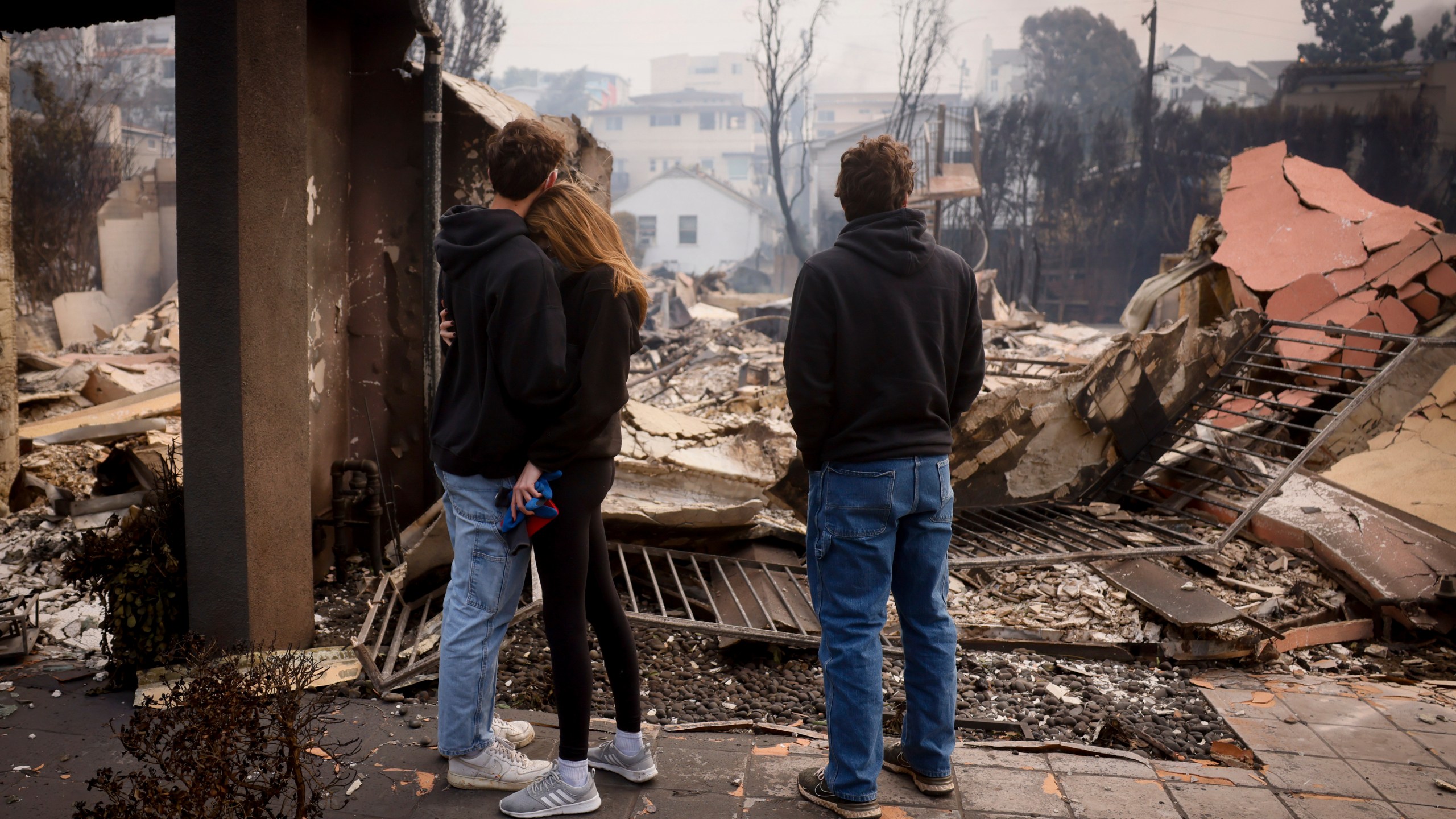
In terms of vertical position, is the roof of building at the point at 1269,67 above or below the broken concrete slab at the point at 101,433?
above

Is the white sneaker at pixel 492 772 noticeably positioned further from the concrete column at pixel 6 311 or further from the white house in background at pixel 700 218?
the white house in background at pixel 700 218

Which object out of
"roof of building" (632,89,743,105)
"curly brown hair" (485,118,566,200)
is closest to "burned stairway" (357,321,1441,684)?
"curly brown hair" (485,118,566,200)

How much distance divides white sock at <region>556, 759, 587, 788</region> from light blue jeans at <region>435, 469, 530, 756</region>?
0.90 ft

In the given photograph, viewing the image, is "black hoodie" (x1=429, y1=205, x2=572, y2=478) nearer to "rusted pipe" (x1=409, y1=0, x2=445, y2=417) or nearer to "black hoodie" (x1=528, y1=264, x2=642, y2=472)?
"black hoodie" (x1=528, y1=264, x2=642, y2=472)

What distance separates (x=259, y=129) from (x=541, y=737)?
2.30 meters

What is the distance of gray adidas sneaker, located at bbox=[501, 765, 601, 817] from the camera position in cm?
225

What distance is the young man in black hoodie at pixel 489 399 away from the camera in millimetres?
2074

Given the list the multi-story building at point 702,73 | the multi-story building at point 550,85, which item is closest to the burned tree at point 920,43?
the multi-story building at point 550,85

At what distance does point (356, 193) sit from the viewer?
4.45 metres

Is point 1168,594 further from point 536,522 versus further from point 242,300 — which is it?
point 242,300

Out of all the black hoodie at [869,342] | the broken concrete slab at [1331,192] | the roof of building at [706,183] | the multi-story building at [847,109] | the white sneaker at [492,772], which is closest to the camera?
the black hoodie at [869,342]

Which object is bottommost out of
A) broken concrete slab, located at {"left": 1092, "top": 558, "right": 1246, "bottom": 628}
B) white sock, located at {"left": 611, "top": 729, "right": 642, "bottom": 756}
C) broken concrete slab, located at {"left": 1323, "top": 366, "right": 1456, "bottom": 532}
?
broken concrete slab, located at {"left": 1092, "top": 558, "right": 1246, "bottom": 628}

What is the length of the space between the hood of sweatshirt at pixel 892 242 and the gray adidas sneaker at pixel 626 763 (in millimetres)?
1479

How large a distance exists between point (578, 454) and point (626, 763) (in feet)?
3.07
